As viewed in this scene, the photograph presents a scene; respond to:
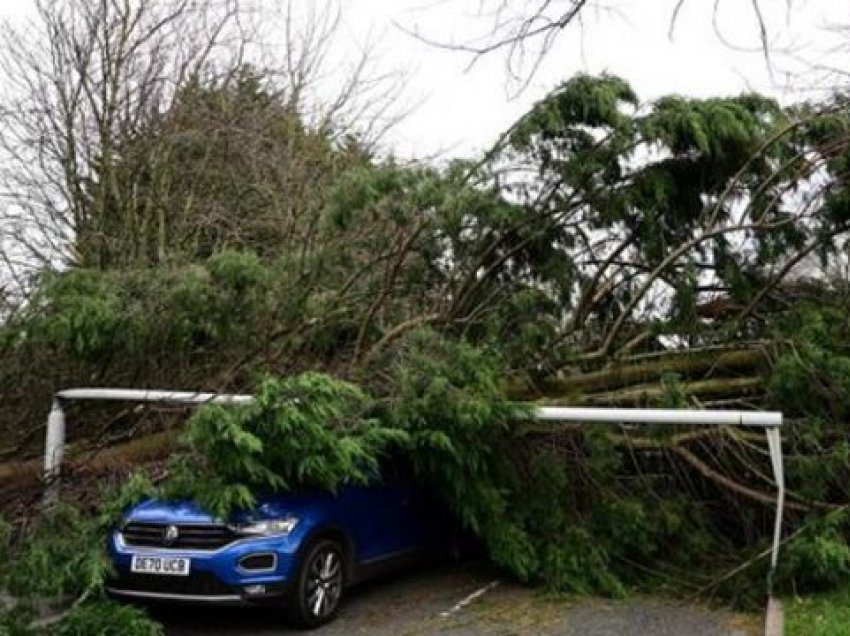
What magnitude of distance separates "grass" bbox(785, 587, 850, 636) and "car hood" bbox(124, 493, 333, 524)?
3.35m

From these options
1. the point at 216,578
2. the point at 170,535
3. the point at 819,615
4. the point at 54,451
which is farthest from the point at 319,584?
the point at 819,615

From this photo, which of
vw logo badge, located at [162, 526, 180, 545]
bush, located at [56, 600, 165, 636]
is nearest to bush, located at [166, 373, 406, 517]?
vw logo badge, located at [162, 526, 180, 545]

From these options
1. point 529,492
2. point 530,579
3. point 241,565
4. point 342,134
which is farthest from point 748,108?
point 342,134

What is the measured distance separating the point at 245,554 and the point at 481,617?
6.19 feet

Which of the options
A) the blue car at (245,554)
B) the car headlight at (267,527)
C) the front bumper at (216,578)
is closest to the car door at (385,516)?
the blue car at (245,554)

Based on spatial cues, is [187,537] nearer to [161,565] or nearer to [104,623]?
[161,565]

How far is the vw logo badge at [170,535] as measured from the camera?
6.44 meters

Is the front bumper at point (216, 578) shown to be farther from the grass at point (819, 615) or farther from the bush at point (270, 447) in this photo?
the grass at point (819, 615)

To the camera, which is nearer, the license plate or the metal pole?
the license plate

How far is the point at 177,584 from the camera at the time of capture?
634cm

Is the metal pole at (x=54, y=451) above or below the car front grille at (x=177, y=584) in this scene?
above

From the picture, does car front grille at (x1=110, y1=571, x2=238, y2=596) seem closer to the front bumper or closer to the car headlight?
the front bumper

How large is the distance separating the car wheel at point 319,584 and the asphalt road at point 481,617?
13 cm

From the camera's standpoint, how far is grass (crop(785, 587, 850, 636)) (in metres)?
6.00
